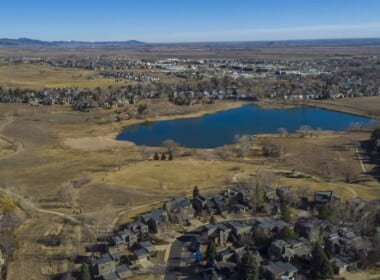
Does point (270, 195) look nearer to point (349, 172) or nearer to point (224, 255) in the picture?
point (224, 255)

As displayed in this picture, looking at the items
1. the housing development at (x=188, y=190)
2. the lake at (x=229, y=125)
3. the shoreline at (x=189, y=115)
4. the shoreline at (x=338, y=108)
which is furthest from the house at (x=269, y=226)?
the shoreline at (x=338, y=108)

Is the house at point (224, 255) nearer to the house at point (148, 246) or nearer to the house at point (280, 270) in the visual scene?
the house at point (280, 270)

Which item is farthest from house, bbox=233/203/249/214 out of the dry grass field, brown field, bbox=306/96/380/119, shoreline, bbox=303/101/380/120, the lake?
the dry grass field

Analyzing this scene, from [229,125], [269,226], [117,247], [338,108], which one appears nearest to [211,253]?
[269,226]

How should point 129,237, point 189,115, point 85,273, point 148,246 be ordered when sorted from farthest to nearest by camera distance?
point 189,115, point 129,237, point 148,246, point 85,273

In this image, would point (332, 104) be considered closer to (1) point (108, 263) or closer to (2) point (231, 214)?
(2) point (231, 214)

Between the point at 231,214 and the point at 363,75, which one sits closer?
the point at 231,214

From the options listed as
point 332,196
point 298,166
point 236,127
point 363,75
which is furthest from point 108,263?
point 363,75
